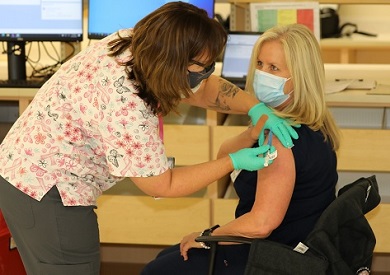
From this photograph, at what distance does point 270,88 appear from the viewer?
236 centimetres

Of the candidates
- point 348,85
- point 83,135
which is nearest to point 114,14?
point 348,85

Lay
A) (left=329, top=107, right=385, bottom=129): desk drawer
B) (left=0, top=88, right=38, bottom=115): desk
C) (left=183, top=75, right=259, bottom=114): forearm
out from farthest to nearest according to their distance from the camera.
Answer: (left=329, top=107, right=385, bottom=129): desk drawer, (left=0, top=88, right=38, bottom=115): desk, (left=183, top=75, right=259, bottom=114): forearm

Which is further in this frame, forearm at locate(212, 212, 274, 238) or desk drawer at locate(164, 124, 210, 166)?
desk drawer at locate(164, 124, 210, 166)

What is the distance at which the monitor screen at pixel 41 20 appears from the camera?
3496mm

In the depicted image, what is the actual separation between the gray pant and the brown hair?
0.36 meters

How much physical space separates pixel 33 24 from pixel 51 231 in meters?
1.63

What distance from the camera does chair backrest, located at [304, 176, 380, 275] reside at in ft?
6.71

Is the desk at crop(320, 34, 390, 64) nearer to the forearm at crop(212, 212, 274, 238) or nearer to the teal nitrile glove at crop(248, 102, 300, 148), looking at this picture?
the teal nitrile glove at crop(248, 102, 300, 148)

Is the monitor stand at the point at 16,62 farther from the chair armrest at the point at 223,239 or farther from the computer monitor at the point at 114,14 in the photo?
the chair armrest at the point at 223,239

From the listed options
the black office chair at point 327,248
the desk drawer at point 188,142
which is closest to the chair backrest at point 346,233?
the black office chair at point 327,248

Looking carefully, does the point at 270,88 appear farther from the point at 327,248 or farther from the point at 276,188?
the point at 327,248

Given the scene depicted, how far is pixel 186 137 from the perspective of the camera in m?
3.20

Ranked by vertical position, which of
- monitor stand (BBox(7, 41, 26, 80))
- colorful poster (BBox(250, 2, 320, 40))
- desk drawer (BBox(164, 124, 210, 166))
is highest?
colorful poster (BBox(250, 2, 320, 40))

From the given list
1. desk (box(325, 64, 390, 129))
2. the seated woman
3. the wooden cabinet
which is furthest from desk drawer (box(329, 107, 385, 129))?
the seated woman
